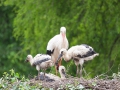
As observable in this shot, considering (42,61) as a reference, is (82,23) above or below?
above

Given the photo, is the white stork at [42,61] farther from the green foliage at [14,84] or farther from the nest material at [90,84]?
the green foliage at [14,84]

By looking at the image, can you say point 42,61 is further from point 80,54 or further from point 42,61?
point 80,54

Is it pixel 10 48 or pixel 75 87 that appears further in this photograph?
pixel 10 48

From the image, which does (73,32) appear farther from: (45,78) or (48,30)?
(45,78)

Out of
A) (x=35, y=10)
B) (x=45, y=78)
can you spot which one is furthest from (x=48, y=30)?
(x=45, y=78)

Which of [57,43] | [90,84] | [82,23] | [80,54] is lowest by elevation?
[90,84]

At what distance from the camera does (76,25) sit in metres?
15.1

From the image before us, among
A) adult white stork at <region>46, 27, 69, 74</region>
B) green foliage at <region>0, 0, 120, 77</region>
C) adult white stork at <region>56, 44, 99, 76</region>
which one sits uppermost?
green foliage at <region>0, 0, 120, 77</region>

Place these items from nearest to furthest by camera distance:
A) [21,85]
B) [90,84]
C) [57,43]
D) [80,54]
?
[21,85]
[90,84]
[80,54]
[57,43]

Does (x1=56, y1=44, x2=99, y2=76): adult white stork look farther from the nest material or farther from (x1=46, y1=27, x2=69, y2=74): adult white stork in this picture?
the nest material

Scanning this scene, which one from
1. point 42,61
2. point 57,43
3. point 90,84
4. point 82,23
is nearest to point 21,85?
point 90,84

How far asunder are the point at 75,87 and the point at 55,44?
4935mm

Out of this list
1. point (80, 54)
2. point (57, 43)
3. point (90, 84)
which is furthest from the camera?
point (57, 43)

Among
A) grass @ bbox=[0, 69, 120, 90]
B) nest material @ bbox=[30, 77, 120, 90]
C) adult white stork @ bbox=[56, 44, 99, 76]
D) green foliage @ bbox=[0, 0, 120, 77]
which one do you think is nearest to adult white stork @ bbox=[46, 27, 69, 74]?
green foliage @ bbox=[0, 0, 120, 77]
